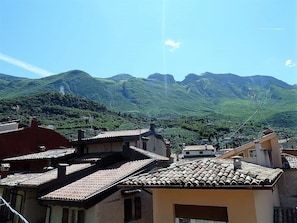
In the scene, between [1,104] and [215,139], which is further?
[215,139]

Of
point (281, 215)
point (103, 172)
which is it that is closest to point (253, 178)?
point (281, 215)

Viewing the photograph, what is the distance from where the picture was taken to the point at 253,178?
648 cm

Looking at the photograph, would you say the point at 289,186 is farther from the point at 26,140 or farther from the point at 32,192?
the point at 26,140

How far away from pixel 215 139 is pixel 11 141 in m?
63.0

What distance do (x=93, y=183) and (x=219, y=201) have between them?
6.30 metres

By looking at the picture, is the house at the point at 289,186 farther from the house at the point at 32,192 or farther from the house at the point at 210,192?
the house at the point at 32,192

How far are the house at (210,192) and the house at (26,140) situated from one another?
17759 mm

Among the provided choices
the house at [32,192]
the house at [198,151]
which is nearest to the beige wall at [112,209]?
the house at [32,192]

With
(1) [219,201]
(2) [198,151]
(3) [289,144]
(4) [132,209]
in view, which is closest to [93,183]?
(4) [132,209]

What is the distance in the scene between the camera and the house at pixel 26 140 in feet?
72.3

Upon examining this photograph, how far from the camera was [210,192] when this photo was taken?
288 inches

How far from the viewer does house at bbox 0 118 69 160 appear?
867 inches

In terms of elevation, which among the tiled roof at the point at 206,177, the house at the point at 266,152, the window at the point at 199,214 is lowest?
the window at the point at 199,214

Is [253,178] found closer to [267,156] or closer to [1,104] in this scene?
[267,156]
